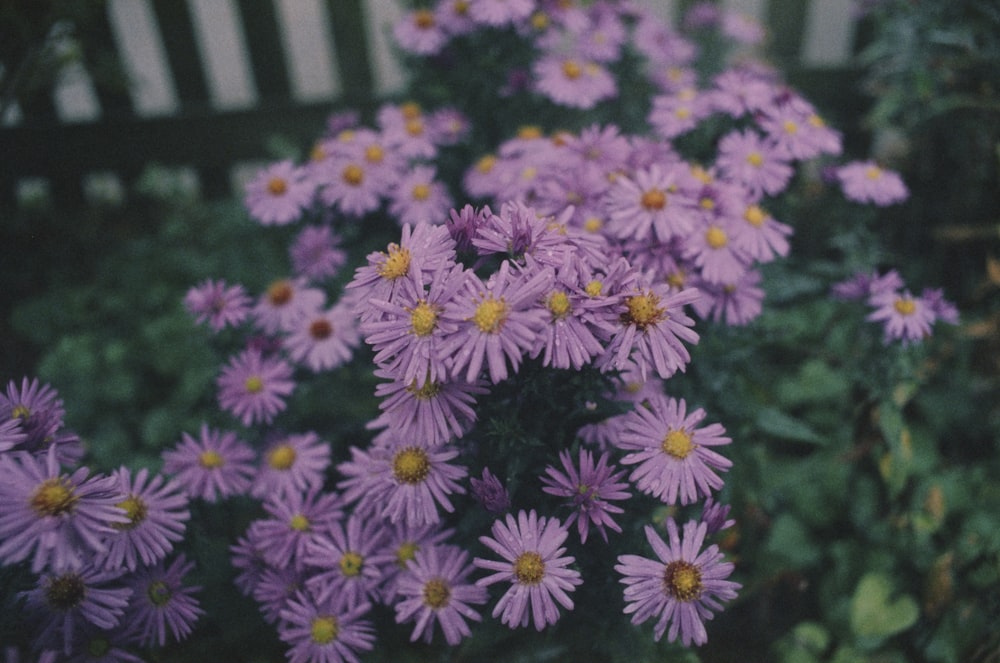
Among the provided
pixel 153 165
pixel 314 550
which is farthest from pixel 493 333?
pixel 153 165

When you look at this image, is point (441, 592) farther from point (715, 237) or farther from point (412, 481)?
point (715, 237)

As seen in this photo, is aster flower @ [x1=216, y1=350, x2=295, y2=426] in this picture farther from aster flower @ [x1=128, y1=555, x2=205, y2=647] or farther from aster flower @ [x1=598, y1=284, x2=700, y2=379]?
aster flower @ [x1=598, y1=284, x2=700, y2=379]

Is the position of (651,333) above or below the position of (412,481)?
above

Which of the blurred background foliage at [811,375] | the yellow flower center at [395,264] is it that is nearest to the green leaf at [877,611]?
the blurred background foliage at [811,375]

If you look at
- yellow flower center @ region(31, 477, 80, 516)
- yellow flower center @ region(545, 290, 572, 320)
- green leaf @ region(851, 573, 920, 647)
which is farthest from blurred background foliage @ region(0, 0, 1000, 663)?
yellow flower center @ region(545, 290, 572, 320)

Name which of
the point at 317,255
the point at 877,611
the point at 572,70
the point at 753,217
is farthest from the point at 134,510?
the point at 877,611

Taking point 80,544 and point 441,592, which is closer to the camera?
point 80,544

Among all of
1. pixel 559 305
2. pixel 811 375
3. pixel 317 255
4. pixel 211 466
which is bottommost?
pixel 811 375
